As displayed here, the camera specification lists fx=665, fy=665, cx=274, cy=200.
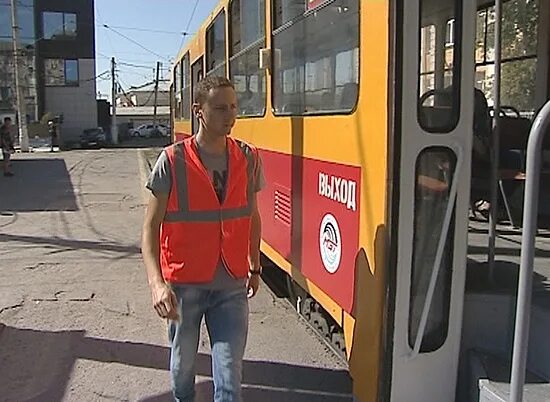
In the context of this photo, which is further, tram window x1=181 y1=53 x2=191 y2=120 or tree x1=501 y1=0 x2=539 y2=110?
tram window x1=181 y1=53 x2=191 y2=120

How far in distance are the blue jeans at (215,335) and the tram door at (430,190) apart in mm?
673

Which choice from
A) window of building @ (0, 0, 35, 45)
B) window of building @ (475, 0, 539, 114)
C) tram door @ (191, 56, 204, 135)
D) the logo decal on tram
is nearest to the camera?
the logo decal on tram

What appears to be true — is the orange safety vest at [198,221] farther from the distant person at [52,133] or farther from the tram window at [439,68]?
the distant person at [52,133]

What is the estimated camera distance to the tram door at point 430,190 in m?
2.56

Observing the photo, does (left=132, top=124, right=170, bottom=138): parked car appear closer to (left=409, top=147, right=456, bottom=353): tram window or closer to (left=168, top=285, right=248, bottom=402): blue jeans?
(left=168, top=285, right=248, bottom=402): blue jeans

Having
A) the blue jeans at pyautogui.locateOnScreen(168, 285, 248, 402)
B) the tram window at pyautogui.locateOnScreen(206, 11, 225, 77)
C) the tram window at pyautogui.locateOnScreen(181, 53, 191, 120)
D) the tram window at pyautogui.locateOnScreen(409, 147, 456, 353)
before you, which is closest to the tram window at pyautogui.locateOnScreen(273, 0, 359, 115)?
the tram window at pyautogui.locateOnScreen(409, 147, 456, 353)

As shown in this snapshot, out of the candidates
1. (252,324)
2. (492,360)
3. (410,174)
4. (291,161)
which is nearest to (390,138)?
(410,174)

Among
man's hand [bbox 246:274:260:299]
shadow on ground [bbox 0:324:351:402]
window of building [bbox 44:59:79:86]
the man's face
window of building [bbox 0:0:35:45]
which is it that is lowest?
shadow on ground [bbox 0:324:351:402]

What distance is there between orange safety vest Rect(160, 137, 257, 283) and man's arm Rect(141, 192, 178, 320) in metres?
0.04

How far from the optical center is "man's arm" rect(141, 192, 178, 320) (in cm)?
280

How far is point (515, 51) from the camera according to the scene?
244 inches

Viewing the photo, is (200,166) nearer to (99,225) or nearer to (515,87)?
(515,87)

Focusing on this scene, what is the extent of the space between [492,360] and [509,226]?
226cm

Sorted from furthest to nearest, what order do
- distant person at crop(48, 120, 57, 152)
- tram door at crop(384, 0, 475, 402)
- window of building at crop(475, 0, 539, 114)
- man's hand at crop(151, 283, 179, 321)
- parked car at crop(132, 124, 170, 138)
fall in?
parked car at crop(132, 124, 170, 138) → distant person at crop(48, 120, 57, 152) → window of building at crop(475, 0, 539, 114) → man's hand at crop(151, 283, 179, 321) → tram door at crop(384, 0, 475, 402)
